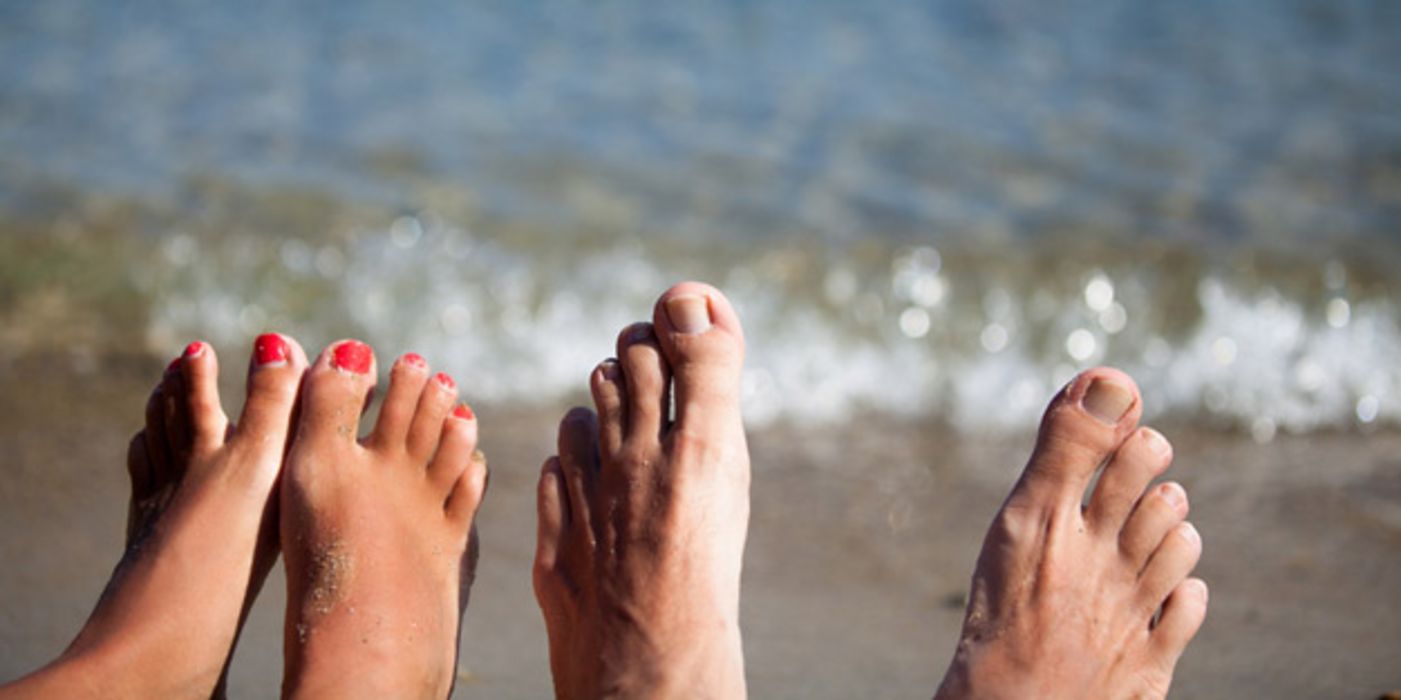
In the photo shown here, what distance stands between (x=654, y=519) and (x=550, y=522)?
170mm

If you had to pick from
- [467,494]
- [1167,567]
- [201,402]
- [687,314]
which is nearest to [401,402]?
[467,494]

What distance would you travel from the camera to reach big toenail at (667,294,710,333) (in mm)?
1976

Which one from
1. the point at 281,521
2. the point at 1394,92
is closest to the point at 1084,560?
the point at 281,521

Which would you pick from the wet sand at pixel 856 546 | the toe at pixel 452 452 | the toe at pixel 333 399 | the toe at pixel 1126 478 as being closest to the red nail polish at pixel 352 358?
the toe at pixel 333 399

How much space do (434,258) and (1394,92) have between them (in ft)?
10.5

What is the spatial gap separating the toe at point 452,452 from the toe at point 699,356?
33 centimetres

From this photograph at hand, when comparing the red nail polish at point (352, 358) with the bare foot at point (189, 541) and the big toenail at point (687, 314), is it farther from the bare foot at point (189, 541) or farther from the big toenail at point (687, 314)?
the big toenail at point (687, 314)

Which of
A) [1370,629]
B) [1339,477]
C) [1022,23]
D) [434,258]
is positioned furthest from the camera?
[1022,23]

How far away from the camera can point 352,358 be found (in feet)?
6.76

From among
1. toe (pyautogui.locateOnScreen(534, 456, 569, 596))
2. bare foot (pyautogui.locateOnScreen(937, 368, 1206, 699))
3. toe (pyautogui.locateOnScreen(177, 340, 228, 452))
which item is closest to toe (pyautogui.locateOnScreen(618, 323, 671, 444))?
toe (pyautogui.locateOnScreen(534, 456, 569, 596))

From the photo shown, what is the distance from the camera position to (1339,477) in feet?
9.23

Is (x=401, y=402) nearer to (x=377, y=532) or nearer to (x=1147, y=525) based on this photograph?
(x=377, y=532)

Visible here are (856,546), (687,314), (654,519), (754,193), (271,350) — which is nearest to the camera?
(654,519)

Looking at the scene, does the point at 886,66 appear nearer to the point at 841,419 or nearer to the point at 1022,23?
the point at 1022,23
